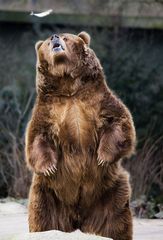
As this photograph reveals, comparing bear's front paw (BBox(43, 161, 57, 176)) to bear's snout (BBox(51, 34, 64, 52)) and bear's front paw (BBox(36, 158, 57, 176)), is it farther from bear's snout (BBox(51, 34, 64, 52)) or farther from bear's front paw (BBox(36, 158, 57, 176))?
bear's snout (BBox(51, 34, 64, 52))

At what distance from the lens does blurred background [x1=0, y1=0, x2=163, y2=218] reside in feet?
43.7

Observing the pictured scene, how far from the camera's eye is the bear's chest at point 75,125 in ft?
23.3

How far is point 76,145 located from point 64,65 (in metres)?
0.61

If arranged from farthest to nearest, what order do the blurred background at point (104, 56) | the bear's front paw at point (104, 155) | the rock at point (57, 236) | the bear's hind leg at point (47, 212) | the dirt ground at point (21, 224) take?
the blurred background at point (104, 56) → the dirt ground at point (21, 224) → the bear's hind leg at point (47, 212) → the bear's front paw at point (104, 155) → the rock at point (57, 236)

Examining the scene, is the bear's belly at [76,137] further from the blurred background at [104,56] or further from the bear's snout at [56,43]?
the blurred background at [104,56]

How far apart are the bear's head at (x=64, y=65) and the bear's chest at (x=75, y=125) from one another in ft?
0.55

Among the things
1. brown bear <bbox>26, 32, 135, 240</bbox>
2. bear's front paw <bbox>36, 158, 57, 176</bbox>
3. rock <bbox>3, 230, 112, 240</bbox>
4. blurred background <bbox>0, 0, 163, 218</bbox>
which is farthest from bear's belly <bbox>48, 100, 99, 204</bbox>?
blurred background <bbox>0, 0, 163, 218</bbox>

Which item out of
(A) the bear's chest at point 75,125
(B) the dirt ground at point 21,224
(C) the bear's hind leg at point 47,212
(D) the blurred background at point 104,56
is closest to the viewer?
(A) the bear's chest at point 75,125

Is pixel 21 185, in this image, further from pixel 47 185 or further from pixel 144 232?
pixel 47 185

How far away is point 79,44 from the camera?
7.29 m

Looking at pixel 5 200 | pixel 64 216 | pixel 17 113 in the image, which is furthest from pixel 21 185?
pixel 64 216

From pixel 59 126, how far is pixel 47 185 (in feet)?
1.59

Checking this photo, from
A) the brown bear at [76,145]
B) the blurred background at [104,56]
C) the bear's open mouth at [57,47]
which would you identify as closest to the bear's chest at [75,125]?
the brown bear at [76,145]

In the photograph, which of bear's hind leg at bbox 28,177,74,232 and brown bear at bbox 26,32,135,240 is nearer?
brown bear at bbox 26,32,135,240
